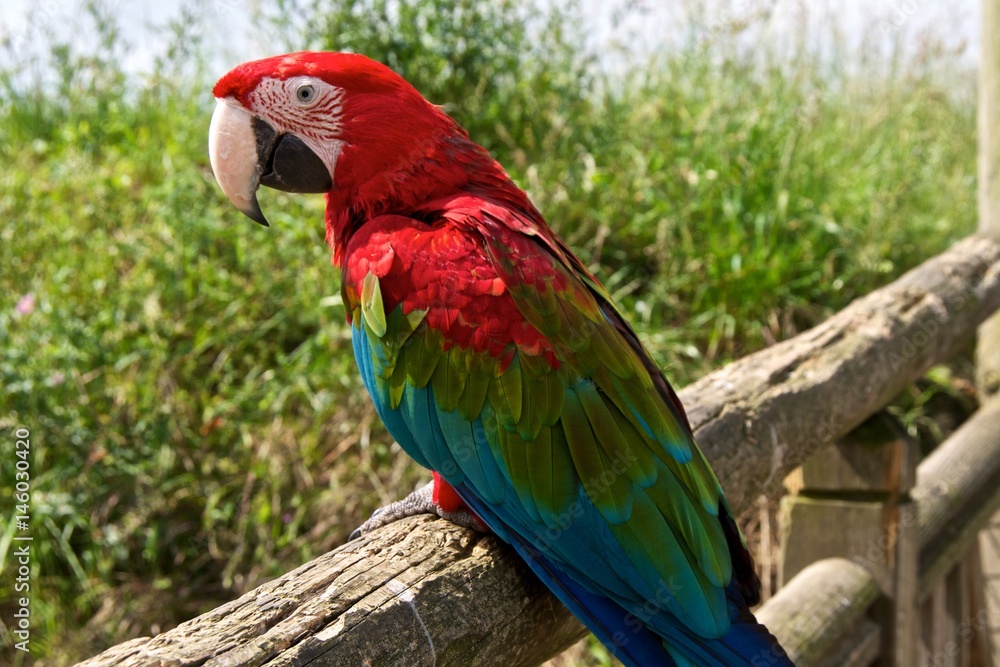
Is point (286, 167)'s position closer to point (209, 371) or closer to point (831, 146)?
point (209, 371)

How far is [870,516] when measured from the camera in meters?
2.04

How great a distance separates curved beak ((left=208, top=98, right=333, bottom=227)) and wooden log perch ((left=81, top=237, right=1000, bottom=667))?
66 centimetres

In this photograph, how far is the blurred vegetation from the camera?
109 inches

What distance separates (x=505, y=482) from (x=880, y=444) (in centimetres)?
118

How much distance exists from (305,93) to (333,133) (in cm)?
8

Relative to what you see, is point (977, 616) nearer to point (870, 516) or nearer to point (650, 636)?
point (870, 516)

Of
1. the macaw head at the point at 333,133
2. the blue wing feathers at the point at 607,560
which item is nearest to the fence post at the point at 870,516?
the blue wing feathers at the point at 607,560

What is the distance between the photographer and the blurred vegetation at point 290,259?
2.77m

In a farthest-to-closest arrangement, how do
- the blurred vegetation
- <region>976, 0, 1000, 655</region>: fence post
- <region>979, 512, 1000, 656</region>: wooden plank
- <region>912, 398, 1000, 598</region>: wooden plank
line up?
<region>976, 0, 1000, 655</region>: fence post, <region>979, 512, 1000, 656</region>: wooden plank, the blurred vegetation, <region>912, 398, 1000, 598</region>: wooden plank

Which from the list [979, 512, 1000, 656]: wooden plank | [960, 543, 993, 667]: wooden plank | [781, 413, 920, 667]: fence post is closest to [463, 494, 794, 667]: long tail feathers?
[781, 413, 920, 667]: fence post

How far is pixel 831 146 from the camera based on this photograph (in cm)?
397

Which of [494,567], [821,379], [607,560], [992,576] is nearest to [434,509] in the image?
[494,567]

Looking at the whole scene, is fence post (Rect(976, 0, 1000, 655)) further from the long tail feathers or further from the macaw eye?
the macaw eye

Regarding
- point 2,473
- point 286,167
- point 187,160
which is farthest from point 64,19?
point 286,167
